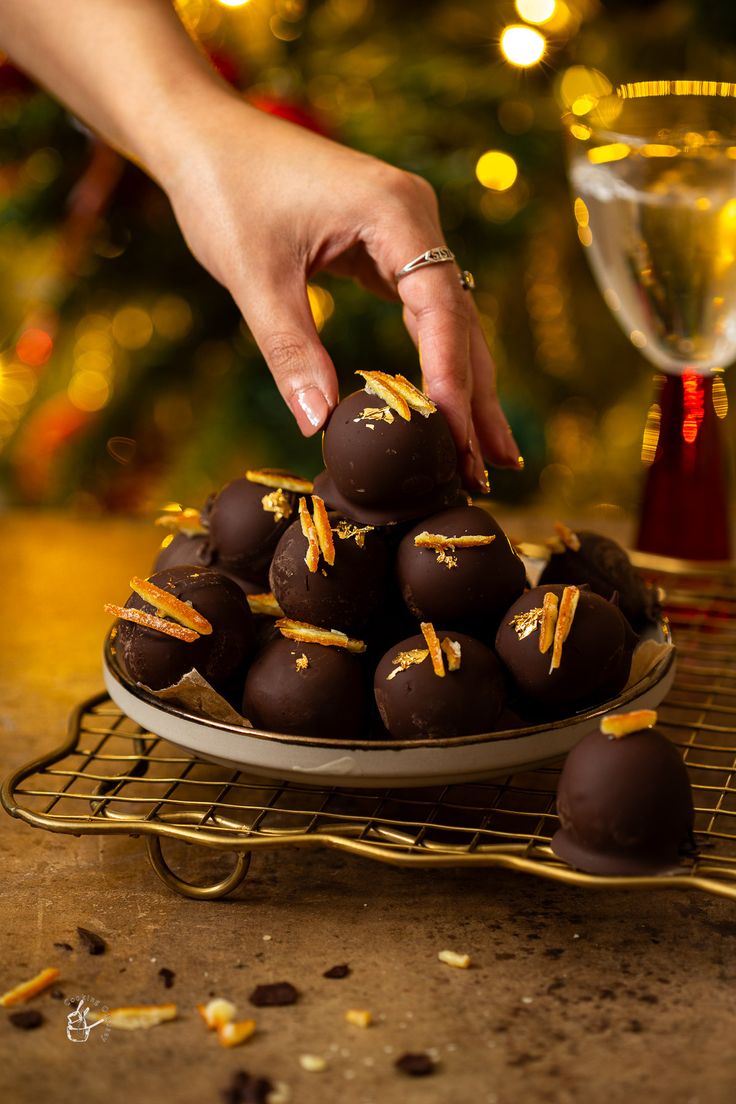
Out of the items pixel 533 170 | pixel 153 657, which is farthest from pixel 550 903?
pixel 533 170

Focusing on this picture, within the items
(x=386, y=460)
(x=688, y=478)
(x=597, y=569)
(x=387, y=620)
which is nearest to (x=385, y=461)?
(x=386, y=460)

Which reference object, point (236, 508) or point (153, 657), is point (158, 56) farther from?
point (153, 657)

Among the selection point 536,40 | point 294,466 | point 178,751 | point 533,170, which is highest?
point 536,40

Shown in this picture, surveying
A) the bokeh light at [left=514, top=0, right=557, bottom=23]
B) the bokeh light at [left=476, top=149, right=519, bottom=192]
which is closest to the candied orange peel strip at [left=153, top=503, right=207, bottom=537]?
the bokeh light at [left=476, top=149, right=519, bottom=192]

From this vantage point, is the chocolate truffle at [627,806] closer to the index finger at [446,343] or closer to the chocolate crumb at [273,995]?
the chocolate crumb at [273,995]

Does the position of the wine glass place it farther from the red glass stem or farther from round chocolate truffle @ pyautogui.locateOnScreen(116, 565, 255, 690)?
round chocolate truffle @ pyautogui.locateOnScreen(116, 565, 255, 690)

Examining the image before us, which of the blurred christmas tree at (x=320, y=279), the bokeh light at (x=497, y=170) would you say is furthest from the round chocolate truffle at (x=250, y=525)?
the bokeh light at (x=497, y=170)

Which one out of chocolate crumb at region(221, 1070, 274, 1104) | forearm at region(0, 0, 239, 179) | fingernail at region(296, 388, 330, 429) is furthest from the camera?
forearm at region(0, 0, 239, 179)
